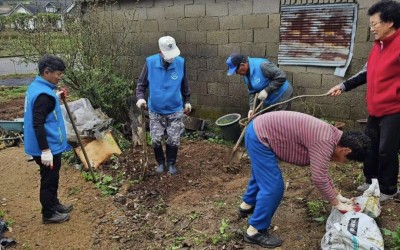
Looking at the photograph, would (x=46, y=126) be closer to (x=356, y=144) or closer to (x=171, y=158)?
(x=171, y=158)

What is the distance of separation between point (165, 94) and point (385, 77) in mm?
2481

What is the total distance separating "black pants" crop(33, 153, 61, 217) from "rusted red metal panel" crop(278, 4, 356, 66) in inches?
147

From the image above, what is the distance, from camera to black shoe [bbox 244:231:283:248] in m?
3.14

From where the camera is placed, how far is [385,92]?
3.23m

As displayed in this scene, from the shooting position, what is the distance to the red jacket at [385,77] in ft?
10.2

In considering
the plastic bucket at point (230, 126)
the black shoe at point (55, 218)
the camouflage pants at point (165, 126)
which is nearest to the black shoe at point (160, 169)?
the camouflage pants at point (165, 126)

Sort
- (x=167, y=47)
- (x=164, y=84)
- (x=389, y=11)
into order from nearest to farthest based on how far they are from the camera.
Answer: (x=389, y=11) < (x=167, y=47) < (x=164, y=84)

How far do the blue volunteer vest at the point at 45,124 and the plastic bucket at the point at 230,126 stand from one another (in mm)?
2902

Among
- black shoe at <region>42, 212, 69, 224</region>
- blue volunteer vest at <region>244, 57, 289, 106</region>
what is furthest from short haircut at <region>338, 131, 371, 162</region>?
black shoe at <region>42, 212, 69, 224</region>

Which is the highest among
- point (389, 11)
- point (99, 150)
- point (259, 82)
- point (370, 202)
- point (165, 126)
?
point (389, 11)

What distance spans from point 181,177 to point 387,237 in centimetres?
260

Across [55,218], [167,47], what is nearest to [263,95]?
[167,47]

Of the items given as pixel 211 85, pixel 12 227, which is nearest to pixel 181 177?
pixel 12 227

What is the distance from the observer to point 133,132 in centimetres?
608
